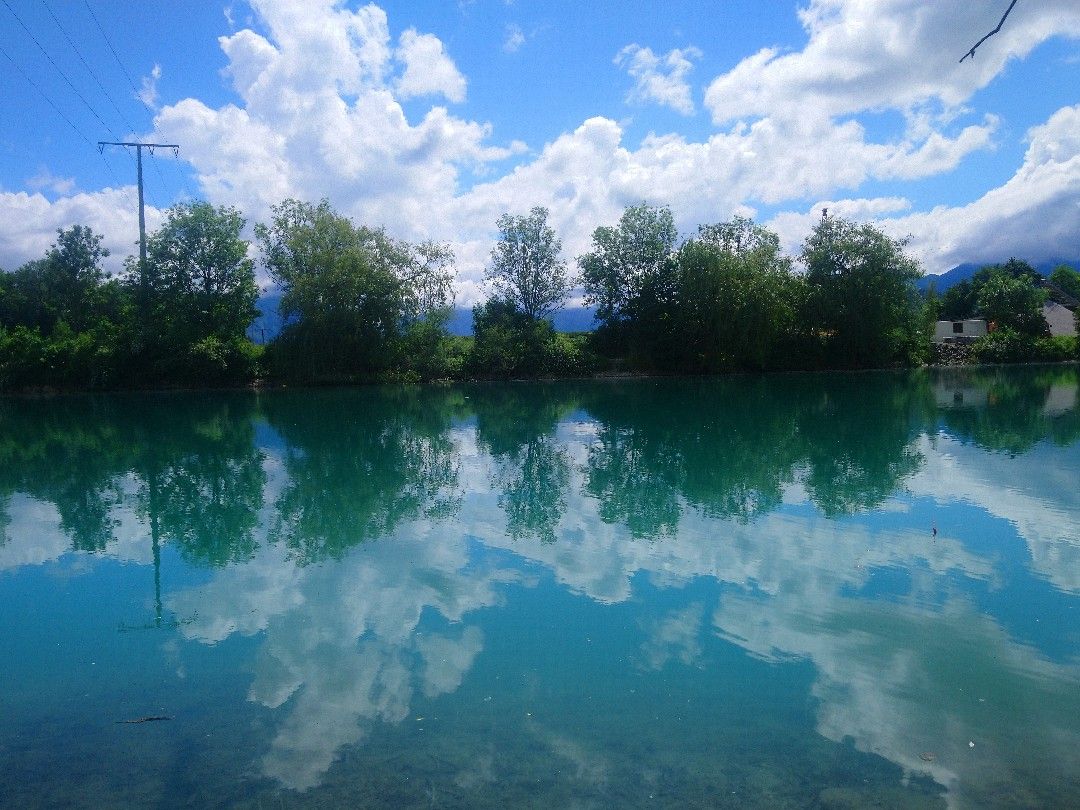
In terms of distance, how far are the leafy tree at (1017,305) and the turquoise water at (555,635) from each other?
5628 centimetres

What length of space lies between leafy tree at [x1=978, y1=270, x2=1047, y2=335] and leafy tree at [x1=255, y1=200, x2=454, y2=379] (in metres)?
49.4

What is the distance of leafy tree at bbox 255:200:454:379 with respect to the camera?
49.7 meters

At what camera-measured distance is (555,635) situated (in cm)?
769

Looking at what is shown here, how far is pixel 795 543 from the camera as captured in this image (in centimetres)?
1057

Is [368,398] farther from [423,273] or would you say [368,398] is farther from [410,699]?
[410,699]

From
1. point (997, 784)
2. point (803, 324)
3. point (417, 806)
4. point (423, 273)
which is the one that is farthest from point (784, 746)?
point (803, 324)

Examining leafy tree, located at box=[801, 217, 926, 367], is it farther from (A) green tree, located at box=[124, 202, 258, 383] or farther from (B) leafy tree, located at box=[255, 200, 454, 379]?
(A) green tree, located at box=[124, 202, 258, 383]

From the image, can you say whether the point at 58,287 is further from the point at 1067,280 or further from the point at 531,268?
the point at 1067,280

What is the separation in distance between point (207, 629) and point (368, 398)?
33.3 m

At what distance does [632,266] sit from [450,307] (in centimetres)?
1537

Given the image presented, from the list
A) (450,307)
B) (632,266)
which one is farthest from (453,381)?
(632,266)

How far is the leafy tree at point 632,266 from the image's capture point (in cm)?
5809

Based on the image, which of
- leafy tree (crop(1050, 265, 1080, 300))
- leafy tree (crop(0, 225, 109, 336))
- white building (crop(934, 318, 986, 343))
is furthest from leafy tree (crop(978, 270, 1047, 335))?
leafy tree (crop(0, 225, 109, 336))

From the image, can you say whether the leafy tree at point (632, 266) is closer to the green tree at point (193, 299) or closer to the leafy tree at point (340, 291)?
the leafy tree at point (340, 291)
